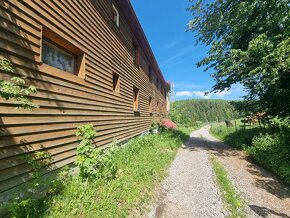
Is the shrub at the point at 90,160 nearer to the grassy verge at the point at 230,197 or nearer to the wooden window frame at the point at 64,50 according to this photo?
the wooden window frame at the point at 64,50

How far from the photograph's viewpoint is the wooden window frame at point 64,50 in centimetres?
475

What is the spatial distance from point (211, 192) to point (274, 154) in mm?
4359

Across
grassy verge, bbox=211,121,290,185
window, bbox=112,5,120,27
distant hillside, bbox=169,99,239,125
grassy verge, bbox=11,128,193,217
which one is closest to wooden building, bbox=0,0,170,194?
window, bbox=112,5,120,27

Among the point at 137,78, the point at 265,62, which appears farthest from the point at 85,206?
the point at 137,78

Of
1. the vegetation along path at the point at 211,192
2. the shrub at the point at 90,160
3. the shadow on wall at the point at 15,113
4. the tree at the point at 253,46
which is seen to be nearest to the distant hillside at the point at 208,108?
the tree at the point at 253,46

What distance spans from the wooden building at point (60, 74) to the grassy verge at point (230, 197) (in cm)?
361

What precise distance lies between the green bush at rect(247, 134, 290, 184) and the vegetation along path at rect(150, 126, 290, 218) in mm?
315

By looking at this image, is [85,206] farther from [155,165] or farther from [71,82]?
[155,165]

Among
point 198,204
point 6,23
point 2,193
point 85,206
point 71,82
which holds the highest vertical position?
point 6,23

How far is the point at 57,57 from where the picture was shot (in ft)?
17.9

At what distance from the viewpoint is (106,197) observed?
14.6 feet

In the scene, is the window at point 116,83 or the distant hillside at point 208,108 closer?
the window at point 116,83

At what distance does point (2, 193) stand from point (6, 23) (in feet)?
8.32

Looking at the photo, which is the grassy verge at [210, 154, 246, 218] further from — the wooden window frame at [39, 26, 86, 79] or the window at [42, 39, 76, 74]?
the window at [42, 39, 76, 74]
